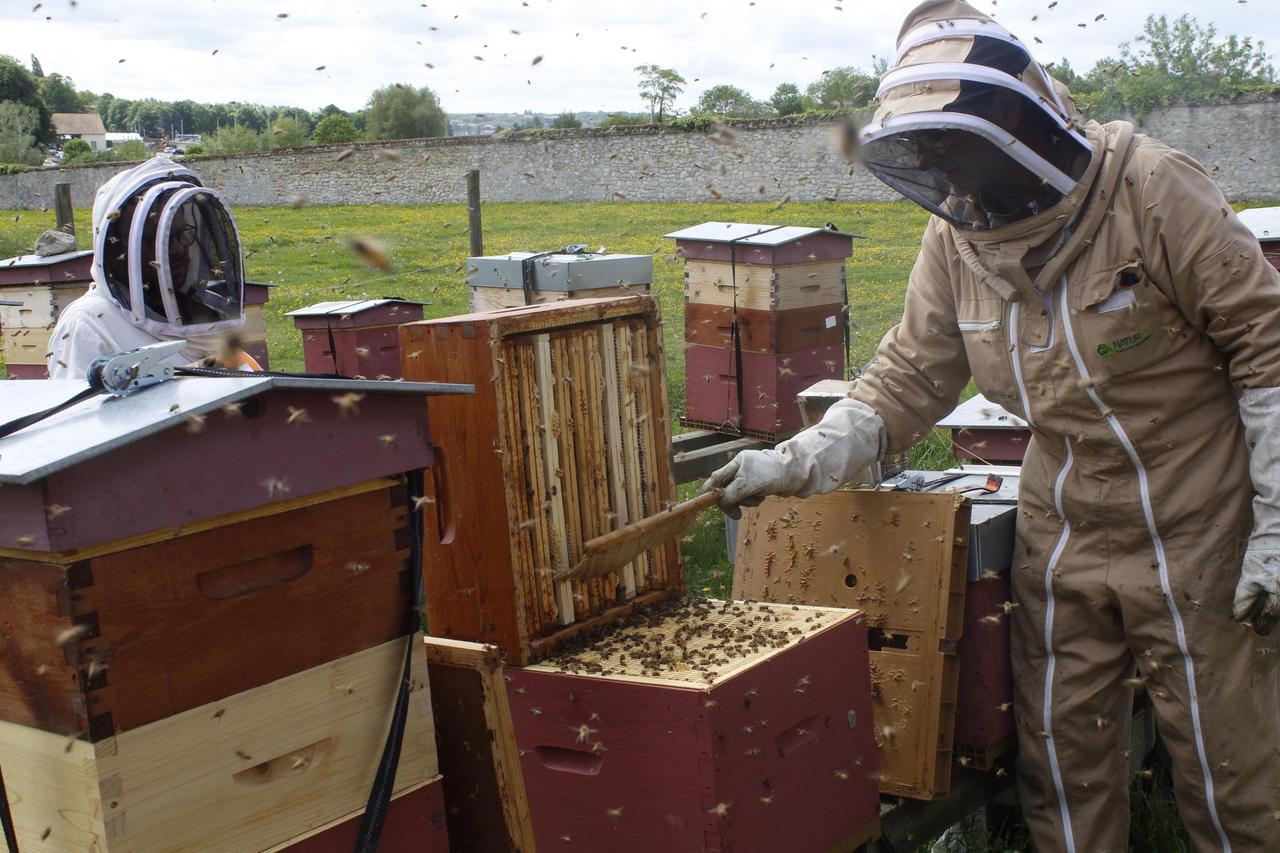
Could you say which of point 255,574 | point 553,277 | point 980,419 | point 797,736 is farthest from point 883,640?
point 553,277

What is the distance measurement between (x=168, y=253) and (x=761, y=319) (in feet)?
12.3

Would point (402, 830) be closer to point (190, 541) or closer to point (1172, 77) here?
point (190, 541)

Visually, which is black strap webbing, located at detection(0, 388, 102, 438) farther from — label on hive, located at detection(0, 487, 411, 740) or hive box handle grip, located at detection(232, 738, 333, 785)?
hive box handle grip, located at detection(232, 738, 333, 785)

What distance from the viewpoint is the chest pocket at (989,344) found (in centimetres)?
282

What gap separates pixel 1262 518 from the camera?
8.32 ft

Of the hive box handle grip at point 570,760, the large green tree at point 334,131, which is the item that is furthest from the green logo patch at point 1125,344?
the large green tree at point 334,131

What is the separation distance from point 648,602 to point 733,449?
3.49 m

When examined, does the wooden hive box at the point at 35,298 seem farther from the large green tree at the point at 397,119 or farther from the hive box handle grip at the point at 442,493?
the large green tree at the point at 397,119

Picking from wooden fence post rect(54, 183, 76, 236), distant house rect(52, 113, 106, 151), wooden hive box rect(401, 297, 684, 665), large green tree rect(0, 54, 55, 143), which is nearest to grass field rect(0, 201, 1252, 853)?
wooden fence post rect(54, 183, 76, 236)

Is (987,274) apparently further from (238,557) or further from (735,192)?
(735,192)

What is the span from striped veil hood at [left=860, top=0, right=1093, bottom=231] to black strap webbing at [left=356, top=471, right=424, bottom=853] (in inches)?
55.0

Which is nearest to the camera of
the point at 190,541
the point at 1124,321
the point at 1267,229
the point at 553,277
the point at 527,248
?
the point at 190,541

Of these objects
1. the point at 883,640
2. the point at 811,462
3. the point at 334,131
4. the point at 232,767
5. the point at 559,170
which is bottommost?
the point at 883,640

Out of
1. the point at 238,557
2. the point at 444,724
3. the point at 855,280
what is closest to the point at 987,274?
the point at 444,724
